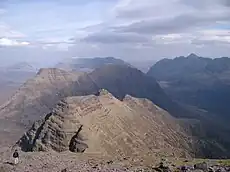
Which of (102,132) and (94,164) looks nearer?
(94,164)

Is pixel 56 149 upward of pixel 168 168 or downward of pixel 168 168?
downward

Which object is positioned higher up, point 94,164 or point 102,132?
point 94,164

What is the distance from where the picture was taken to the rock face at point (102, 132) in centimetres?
10056

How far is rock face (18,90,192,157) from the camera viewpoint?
10056cm

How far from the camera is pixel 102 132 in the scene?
108 meters

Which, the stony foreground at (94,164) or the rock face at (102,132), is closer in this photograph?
the stony foreground at (94,164)

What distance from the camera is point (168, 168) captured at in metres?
59.4

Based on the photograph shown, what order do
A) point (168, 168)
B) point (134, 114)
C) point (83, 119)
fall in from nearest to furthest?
point (168, 168) → point (83, 119) → point (134, 114)

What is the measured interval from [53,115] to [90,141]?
1652 cm

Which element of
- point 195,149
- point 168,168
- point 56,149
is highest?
point 168,168

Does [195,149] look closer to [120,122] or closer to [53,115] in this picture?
[120,122]

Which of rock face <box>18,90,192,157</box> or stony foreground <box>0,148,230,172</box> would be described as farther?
rock face <box>18,90,192,157</box>

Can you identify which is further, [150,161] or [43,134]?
[43,134]

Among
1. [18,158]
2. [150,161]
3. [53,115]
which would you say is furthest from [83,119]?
[150,161]
